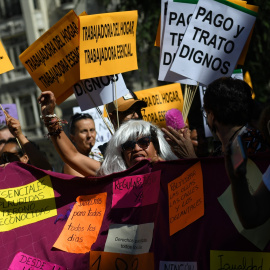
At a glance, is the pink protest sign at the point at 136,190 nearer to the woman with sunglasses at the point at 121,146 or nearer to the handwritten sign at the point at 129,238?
the handwritten sign at the point at 129,238

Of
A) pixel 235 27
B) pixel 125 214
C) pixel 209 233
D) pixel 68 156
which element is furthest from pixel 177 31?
pixel 209 233

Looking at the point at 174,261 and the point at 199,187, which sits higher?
the point at 199,187

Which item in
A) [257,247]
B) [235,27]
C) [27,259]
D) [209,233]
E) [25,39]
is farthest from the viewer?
[25,39]

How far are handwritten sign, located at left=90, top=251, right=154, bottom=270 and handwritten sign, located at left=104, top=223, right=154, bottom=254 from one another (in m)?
0.03

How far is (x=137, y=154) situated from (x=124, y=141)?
12 cm

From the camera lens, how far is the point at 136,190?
11.1ft

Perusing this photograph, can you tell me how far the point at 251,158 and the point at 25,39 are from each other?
2571 cm

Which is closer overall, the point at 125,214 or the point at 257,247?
the point at 257,247

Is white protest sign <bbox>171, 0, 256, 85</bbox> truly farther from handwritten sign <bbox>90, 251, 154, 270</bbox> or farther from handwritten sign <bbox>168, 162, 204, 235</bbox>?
handwritten sign <bbox>90, 251, 154, 270</bbox>

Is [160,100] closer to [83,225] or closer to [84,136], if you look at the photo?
[84,136]

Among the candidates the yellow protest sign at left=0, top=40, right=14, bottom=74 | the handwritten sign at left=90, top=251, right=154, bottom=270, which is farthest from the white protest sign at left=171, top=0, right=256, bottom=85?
the handwritten sign at left=90, top=251, right=154, bottom=270

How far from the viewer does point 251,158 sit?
9.30ft

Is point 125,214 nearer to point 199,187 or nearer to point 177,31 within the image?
point 199,187

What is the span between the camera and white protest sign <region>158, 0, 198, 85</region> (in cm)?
466
